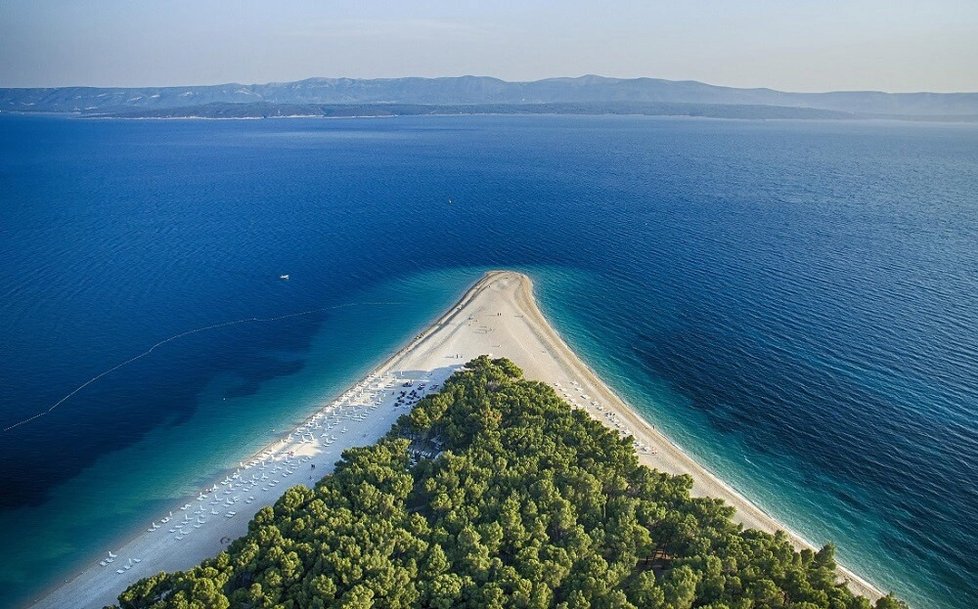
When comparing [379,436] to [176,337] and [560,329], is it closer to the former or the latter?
[560,329]

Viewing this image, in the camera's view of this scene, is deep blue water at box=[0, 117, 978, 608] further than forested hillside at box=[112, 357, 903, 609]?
Yes

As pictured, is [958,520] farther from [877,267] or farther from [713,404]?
[877,267]

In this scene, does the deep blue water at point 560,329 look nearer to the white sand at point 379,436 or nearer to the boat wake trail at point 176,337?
the boat wake trail at point 176,337

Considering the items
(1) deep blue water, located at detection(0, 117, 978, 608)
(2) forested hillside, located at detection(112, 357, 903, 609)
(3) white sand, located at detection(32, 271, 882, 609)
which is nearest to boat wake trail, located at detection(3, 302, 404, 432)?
(1) deep blue water, located at detection(0, 117, 978, 608)

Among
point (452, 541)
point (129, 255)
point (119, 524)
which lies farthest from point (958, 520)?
point (129, 255)

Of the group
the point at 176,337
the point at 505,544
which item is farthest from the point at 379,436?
the point at 176,337

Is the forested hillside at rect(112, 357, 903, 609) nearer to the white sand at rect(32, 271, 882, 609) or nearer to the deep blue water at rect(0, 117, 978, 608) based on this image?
the white sand at rect(32, 271, 882, 609)
